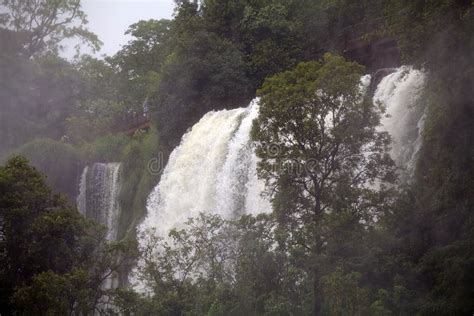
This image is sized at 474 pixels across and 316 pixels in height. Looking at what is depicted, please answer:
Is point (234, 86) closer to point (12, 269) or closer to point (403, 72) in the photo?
point (403, 72)

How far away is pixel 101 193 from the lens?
27391 millimetres

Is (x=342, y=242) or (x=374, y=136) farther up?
(x=374, y=136)

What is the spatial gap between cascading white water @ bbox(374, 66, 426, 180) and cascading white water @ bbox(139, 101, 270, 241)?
3.22 metres

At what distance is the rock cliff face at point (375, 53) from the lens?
2239 cm

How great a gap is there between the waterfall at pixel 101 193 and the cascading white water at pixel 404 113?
12372 mm

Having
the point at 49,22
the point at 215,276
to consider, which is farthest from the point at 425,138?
the point at 49,22

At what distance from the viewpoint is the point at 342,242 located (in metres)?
12.4

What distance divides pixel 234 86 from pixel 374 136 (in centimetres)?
1270

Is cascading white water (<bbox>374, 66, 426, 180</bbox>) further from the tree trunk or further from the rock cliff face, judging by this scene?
the rock cliff face

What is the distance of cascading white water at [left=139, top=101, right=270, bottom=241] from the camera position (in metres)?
18.5

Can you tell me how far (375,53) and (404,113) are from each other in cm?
735

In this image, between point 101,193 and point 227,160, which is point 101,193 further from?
point 227,160

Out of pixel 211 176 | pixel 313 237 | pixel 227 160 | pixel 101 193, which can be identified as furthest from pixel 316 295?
pixel 101 193

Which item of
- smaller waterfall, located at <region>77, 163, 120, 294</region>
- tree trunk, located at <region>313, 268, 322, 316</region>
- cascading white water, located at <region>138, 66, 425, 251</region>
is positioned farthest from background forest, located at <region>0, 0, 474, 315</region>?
smaller waterfall, located at <region>77, 163, 120, 294</region>
